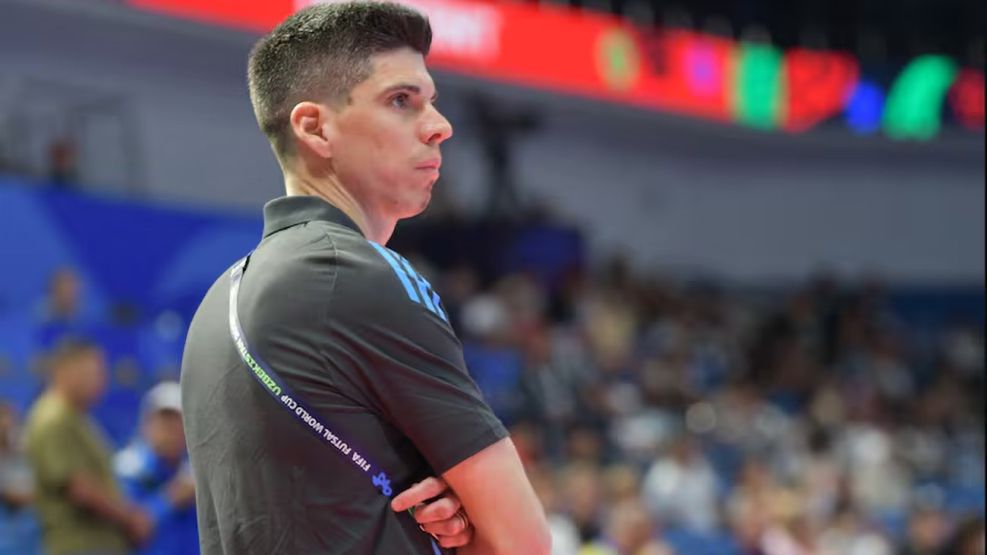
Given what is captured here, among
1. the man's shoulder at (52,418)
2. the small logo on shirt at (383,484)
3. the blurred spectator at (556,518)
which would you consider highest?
the small logo on shirt at (383,484)

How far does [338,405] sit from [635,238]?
544 inches

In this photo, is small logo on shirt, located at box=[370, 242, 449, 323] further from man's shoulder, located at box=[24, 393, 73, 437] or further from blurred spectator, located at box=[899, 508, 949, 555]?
blurred spectator, located at box=[899, 508, 949, 555]

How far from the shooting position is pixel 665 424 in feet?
33.8

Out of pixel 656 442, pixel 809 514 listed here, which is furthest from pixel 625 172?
pixel 809 514

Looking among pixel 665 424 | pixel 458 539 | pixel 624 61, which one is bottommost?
pixel 665 424

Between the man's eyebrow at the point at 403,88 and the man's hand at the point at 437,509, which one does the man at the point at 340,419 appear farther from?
the man's eyebrow at the point at 403,88

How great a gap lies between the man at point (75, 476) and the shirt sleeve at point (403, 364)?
3.64 meters

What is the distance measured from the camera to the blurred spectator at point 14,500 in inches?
207

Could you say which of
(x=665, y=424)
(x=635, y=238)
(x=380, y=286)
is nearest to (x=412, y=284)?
(x=380, y=286)

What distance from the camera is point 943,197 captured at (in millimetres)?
15594

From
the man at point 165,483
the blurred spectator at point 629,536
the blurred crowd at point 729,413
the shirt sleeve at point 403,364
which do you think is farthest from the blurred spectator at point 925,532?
the shirt sleeve at point 403,364

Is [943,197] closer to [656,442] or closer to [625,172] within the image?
[625,172]

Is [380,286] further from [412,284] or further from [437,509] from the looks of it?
[437,509]

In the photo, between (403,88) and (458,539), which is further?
(403,88)
